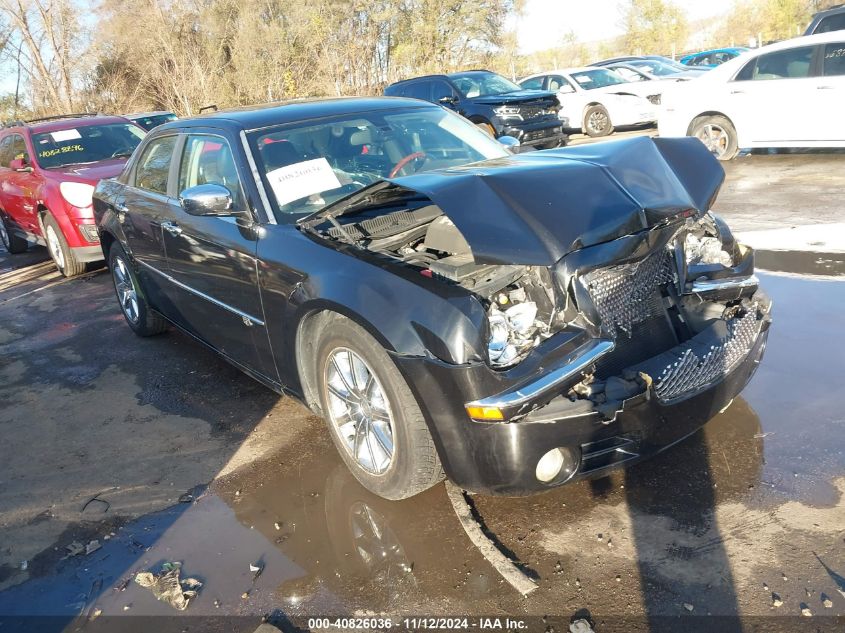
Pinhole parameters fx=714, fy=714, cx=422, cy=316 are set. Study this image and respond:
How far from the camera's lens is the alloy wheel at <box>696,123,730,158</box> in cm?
1092

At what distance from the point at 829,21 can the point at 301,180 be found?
41.1 ft

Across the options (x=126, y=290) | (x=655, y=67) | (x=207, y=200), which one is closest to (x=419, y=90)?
(x=655, y=67)

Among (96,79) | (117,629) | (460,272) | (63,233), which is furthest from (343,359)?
(96,79)

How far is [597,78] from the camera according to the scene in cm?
1617

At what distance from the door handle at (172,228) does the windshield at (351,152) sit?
34.7 inches

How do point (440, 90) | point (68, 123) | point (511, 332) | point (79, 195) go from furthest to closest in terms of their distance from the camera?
point (440, 90)
point (68, 123)
point (79, 195)
point (511, 332)

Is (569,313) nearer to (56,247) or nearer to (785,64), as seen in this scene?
(56,247)

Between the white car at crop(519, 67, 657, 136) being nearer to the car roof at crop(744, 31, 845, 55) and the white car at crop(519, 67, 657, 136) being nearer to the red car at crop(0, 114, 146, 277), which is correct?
the car roof at crop(744, 31, 845, 55)

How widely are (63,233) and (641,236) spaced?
7246 millimetres

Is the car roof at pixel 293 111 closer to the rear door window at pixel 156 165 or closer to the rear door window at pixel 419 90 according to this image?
the rear door window at pixel 156 165

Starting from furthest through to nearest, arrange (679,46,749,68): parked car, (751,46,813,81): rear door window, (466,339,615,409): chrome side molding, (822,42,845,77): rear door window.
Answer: (679,46,749,68): parked car, (751,46,813,81): rear door window, (822,42,845,77): rear door window, (466,339,615,409): chrome side molding

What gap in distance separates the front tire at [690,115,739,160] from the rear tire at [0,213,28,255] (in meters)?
10.3

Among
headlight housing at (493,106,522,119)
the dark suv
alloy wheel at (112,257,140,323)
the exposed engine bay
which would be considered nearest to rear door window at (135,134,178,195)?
alloy wheel at (112,257,140,323)

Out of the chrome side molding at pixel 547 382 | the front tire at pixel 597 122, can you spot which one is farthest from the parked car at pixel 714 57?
the chrome side molding at pixel 547 382
